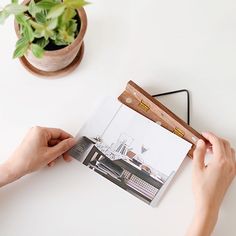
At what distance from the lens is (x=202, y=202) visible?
1.00 m

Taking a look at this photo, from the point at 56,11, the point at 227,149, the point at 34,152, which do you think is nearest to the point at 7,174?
the point at 34,152

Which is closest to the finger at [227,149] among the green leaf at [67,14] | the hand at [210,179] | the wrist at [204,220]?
the hand at [210,179]

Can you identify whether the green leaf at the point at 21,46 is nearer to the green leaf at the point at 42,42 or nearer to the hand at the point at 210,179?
the green leaf at the point at 42,42

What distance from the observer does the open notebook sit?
1047 millimetres

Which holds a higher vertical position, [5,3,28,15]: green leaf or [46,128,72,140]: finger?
[5,3,28,15]: green leaf

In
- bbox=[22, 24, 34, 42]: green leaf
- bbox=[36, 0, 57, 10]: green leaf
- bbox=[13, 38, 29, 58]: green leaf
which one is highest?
bbox=[36, 0, 57, 10]: green leaf

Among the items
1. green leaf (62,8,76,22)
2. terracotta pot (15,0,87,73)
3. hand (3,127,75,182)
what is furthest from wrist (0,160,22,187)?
green leaf (62,8,76,22)

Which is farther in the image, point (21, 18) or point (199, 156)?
point (199, 156)

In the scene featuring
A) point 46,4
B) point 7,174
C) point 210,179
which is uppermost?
point 46,4

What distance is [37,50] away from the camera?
93cm

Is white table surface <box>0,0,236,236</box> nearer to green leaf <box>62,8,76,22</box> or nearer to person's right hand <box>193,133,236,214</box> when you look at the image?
person's right hand <box>193,133,236,214</box>

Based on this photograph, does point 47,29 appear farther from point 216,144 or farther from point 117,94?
point 216,144

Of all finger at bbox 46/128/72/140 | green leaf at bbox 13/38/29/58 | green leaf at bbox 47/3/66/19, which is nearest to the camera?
green leaf at bbox 47/3/66/19

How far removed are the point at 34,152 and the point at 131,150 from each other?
0.23 meters
